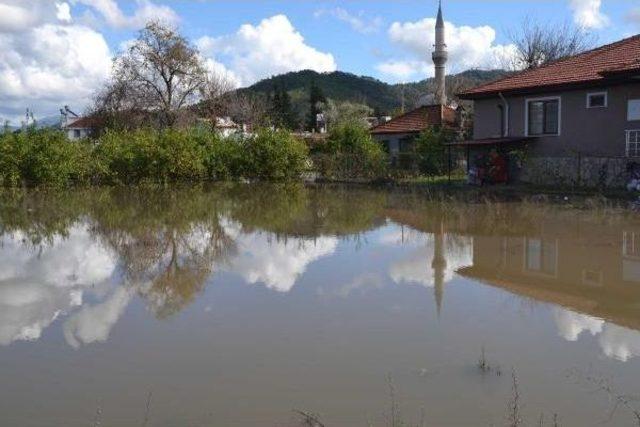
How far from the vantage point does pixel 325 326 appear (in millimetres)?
7363

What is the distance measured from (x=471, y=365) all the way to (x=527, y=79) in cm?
2239

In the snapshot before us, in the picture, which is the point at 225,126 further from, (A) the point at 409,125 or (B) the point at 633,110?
(B) the point at 633,110

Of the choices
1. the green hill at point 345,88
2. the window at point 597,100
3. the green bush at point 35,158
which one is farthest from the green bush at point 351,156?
the green hill at point 345,88

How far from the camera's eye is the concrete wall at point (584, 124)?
22562 mm

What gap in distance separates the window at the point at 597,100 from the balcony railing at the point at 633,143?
5.08 feet

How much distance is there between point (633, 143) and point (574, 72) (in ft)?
13.1

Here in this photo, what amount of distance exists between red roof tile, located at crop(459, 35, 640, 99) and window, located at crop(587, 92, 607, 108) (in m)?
0.57

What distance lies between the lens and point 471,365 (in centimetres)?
600

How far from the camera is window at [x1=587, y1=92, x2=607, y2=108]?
2317 centimetres

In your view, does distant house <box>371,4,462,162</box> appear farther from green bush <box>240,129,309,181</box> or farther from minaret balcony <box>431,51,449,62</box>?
minaret balcony <box>431,51,449,62</box>

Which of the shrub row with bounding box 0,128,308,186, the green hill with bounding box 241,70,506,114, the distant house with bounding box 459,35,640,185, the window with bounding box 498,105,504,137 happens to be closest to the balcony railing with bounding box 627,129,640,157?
the distant house with bounding box 459,35,640,185

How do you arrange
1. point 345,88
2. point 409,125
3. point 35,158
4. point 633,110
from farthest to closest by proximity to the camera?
point 345,88 → point 409,125 → point 35,158 → point 633,110

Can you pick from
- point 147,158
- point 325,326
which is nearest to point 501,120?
point 147,158

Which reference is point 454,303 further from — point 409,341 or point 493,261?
point 493,261
